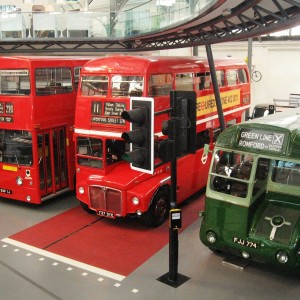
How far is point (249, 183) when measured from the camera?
298 inches

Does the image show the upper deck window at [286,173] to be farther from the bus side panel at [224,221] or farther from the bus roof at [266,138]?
the bus side panel at [224,221]

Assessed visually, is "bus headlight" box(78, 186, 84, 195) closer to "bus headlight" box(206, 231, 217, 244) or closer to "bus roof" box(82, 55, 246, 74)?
"bus roof" box(82, 55, 246, 74)

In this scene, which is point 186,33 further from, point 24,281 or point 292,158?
point 24,281

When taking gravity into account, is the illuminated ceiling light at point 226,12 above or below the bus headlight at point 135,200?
above

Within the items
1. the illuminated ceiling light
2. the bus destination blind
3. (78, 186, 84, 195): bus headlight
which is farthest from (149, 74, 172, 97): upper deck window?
(78, 186, 84, 195): bus headlight

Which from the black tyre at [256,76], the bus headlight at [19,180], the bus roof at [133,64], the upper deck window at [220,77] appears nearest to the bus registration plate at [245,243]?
the bus roof at [133,64]

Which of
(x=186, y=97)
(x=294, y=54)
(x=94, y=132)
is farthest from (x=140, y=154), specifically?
(x=294, y=54)

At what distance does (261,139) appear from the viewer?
7.49 meters

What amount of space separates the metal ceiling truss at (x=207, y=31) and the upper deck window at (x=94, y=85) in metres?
2.68

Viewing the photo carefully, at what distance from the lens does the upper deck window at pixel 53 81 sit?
35.6ft

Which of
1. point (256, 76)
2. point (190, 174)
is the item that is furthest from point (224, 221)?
point (256, 76)

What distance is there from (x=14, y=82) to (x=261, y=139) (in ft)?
21.6

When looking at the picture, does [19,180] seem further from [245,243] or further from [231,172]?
[245,243]

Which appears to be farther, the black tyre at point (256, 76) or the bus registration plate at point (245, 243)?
the black tyre at point (256, 76)
